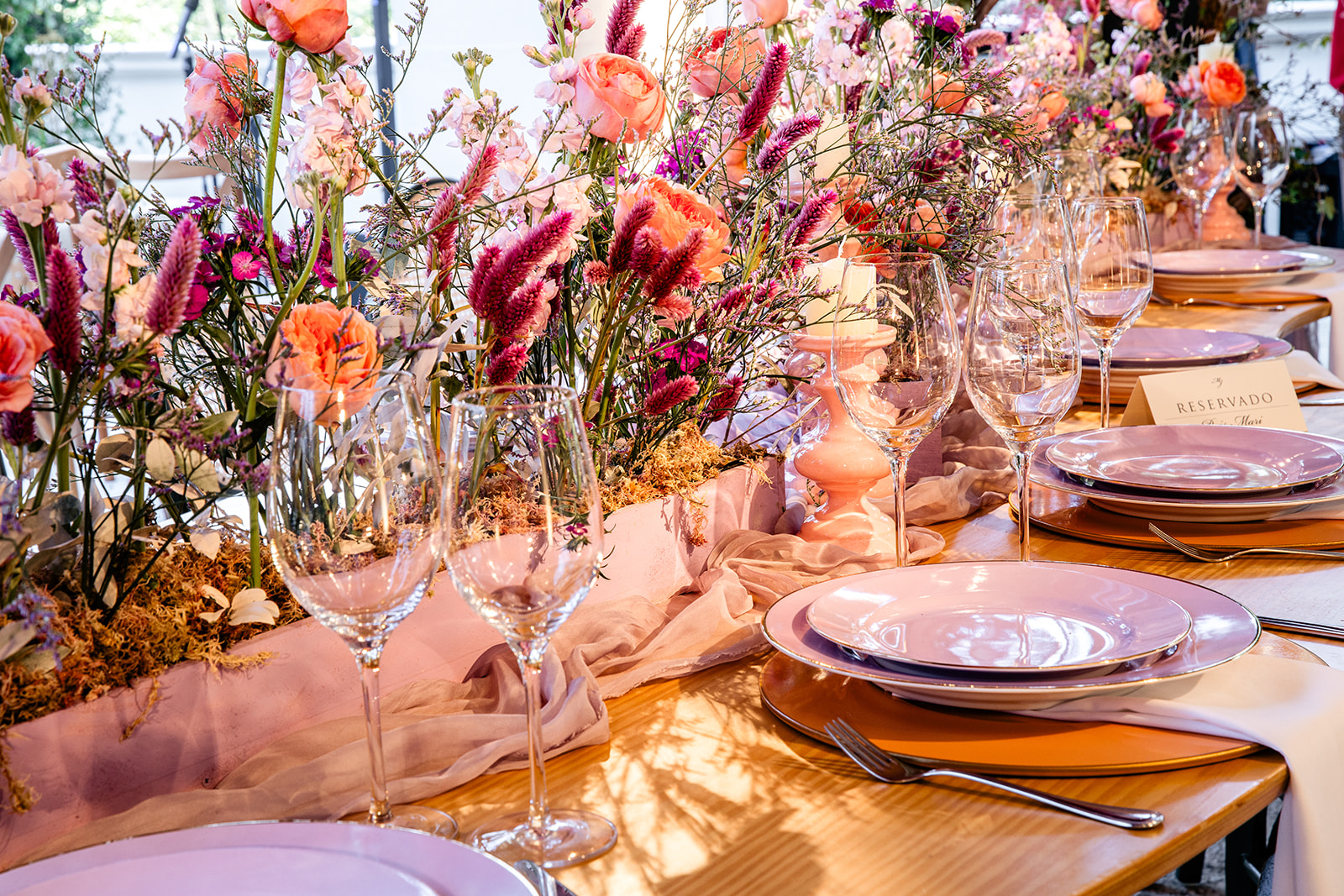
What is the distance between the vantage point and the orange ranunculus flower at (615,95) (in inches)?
33.2

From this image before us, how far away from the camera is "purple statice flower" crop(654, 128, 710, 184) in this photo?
1108 millimetres

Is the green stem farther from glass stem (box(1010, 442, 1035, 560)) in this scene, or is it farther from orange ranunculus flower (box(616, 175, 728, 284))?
glass stem (box(1010, 442, 1035, 560))

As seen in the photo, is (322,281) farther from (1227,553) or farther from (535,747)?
(1227,553)

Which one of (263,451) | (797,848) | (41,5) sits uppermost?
(41,5)

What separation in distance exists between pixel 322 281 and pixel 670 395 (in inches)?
10.6

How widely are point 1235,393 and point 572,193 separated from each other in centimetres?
89

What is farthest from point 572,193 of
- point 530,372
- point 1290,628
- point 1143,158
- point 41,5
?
point 41,5

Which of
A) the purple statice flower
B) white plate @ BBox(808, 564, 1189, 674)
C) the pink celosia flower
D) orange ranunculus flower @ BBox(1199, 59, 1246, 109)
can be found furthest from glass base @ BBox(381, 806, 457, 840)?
orange ranunculus flower @ BBox(1199, 59, 1246, 109)

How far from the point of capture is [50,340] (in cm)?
64

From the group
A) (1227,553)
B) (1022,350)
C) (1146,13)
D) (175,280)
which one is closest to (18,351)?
(175,280)

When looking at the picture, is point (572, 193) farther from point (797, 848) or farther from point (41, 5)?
point (41, 5)

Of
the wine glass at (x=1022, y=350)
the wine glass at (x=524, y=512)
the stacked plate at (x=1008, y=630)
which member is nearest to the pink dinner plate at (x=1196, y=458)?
the wine glass at (x=1022, y=350)

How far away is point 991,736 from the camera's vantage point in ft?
2.45

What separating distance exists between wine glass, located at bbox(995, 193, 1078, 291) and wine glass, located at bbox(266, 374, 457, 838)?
3.26 ft
